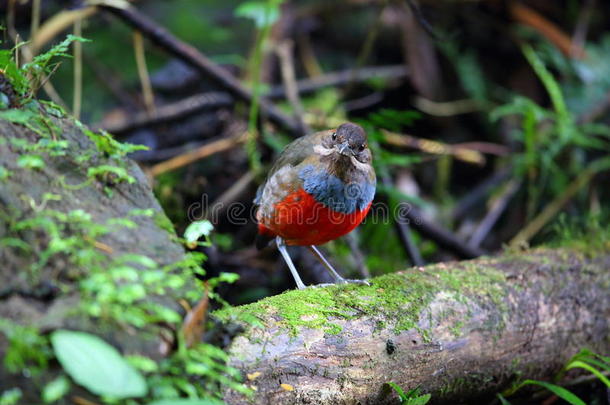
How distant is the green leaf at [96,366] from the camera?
1656 mm

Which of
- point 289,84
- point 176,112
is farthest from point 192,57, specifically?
point 289,84

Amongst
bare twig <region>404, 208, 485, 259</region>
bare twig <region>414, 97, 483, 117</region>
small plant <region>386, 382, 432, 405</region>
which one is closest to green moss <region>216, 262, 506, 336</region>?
small plant <region>386, 382, 432, 405</region>

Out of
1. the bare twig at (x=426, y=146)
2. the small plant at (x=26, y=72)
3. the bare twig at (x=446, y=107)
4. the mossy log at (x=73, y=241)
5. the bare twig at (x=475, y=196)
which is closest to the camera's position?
the mossy log at (x=73, y=241)

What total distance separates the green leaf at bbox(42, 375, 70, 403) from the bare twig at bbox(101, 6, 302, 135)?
4.21 m

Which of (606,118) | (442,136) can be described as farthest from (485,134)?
(606,118)

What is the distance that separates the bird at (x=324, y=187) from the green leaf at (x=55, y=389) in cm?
228

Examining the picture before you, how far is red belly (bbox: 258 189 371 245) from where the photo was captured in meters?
3.87

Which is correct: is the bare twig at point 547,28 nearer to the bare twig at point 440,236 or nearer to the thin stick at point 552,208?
the thin stick at point 552,208

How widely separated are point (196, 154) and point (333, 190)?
243 cm

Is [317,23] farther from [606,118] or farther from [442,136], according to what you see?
[606,118]

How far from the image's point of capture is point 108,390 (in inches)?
65.1

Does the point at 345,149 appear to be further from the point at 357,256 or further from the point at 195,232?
the point at 195,232

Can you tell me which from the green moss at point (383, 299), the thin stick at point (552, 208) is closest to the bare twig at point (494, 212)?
the thin stick at point (552, 208)

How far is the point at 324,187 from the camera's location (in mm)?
3861
